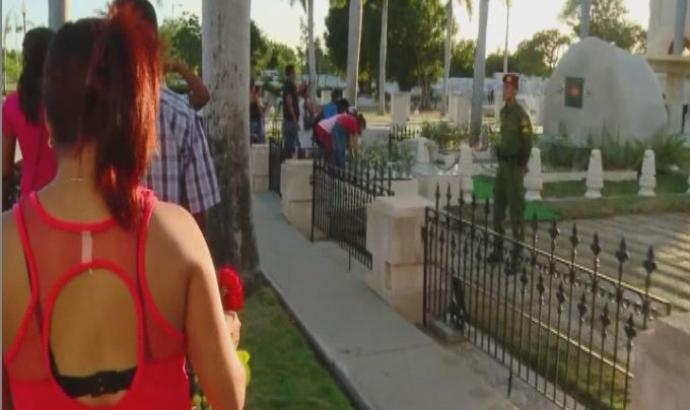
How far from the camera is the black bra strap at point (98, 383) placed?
169 cm

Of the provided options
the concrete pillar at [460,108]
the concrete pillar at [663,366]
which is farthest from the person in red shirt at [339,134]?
the concrete pillar at [460,108]

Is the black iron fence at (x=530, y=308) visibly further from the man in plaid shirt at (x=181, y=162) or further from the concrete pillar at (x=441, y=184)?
the concrete pillar at (x=441, y=184)

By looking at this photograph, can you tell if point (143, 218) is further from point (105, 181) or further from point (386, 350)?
point (386, 350)

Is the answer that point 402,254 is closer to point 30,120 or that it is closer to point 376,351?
point 376,351

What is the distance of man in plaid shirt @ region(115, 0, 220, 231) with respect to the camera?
3.49 meters

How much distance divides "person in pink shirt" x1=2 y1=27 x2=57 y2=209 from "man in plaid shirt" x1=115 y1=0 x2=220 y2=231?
0.44m

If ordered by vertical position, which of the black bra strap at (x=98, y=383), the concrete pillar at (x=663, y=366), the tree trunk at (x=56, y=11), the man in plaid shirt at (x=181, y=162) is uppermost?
the tree trunk at (x=56, y=11)

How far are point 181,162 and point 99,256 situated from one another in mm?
2003

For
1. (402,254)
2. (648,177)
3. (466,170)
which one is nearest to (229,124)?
(402,254)

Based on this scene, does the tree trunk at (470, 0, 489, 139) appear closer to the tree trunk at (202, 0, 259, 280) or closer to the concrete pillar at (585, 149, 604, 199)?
the concrete pillar at (585, 149, 604, 199)

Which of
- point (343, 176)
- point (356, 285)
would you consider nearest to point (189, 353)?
point (356, 285)

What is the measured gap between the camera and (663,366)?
353 centimetres

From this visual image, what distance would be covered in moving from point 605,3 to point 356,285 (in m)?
75.2

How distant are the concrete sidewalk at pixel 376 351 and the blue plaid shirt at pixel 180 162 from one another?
172 cm
